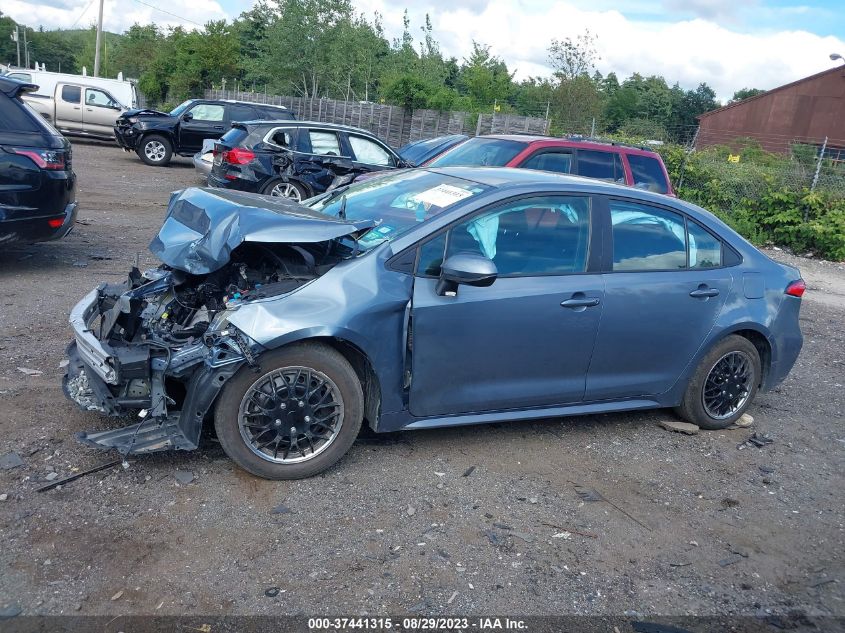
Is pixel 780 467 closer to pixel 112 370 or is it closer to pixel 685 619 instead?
pixel 685 619

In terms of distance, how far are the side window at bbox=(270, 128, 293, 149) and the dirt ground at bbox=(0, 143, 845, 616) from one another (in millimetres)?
7631

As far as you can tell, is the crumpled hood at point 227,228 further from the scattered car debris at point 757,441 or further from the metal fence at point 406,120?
the metal fence at point 406,120

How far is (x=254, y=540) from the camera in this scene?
360 cm

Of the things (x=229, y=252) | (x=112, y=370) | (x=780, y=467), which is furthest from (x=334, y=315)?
(x=780, y=467)

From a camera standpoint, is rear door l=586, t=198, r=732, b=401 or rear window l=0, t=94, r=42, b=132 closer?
rear door l=586, t=198, r=732, b=401

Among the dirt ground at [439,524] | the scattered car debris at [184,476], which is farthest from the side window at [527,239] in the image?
the scattered car debris at [184,476]

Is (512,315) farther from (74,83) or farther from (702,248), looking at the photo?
(74,83)

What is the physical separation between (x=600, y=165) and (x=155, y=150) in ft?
44.8

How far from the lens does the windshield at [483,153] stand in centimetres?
923

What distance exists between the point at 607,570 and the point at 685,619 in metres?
0.43

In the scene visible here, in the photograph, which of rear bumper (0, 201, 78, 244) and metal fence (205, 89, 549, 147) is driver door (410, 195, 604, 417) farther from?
metal fence (205, 89, 549, 147)

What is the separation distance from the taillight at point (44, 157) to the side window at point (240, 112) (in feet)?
39.5

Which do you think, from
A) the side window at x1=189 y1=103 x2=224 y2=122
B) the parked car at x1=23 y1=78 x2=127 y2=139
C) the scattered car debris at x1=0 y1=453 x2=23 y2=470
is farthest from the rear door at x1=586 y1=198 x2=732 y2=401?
the parked car at x1=23 y1=78 x2=127 y2=139

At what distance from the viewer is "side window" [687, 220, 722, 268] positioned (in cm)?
518
